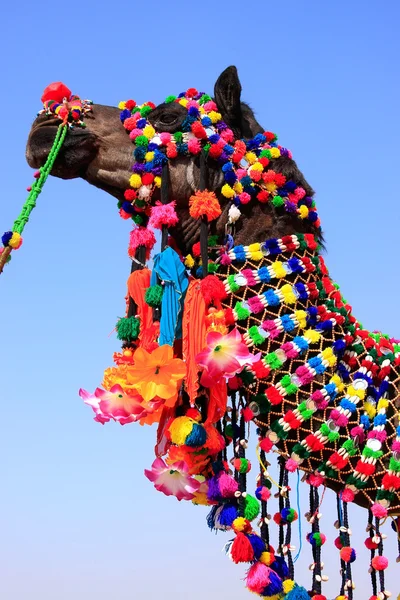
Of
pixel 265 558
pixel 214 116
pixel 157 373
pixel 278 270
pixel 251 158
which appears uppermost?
pixel 214 116

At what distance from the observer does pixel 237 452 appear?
488cm

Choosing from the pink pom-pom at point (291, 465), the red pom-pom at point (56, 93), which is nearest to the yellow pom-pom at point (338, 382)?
the pink pom-pom at point (291, 465)

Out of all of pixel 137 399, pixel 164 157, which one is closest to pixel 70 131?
pixel 164 157

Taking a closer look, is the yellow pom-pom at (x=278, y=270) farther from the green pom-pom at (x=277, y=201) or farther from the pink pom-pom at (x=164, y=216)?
the pink pom-pom at (x=164, y=216)

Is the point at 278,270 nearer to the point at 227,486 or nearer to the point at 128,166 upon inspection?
the point at 128,166

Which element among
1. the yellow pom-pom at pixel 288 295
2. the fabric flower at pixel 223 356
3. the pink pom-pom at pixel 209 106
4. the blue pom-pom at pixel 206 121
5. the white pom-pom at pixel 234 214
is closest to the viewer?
the fabric flower at pixel 223 356

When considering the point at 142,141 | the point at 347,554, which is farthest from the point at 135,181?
the point at 347,554

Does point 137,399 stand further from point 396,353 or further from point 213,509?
point 396,353

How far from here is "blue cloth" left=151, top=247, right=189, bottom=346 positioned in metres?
4.79

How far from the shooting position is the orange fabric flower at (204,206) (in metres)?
4.94

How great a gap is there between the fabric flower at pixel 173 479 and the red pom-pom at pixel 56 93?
2.04m

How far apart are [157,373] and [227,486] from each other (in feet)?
2.24

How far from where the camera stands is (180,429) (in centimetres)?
465

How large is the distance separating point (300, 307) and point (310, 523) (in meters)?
1.13
